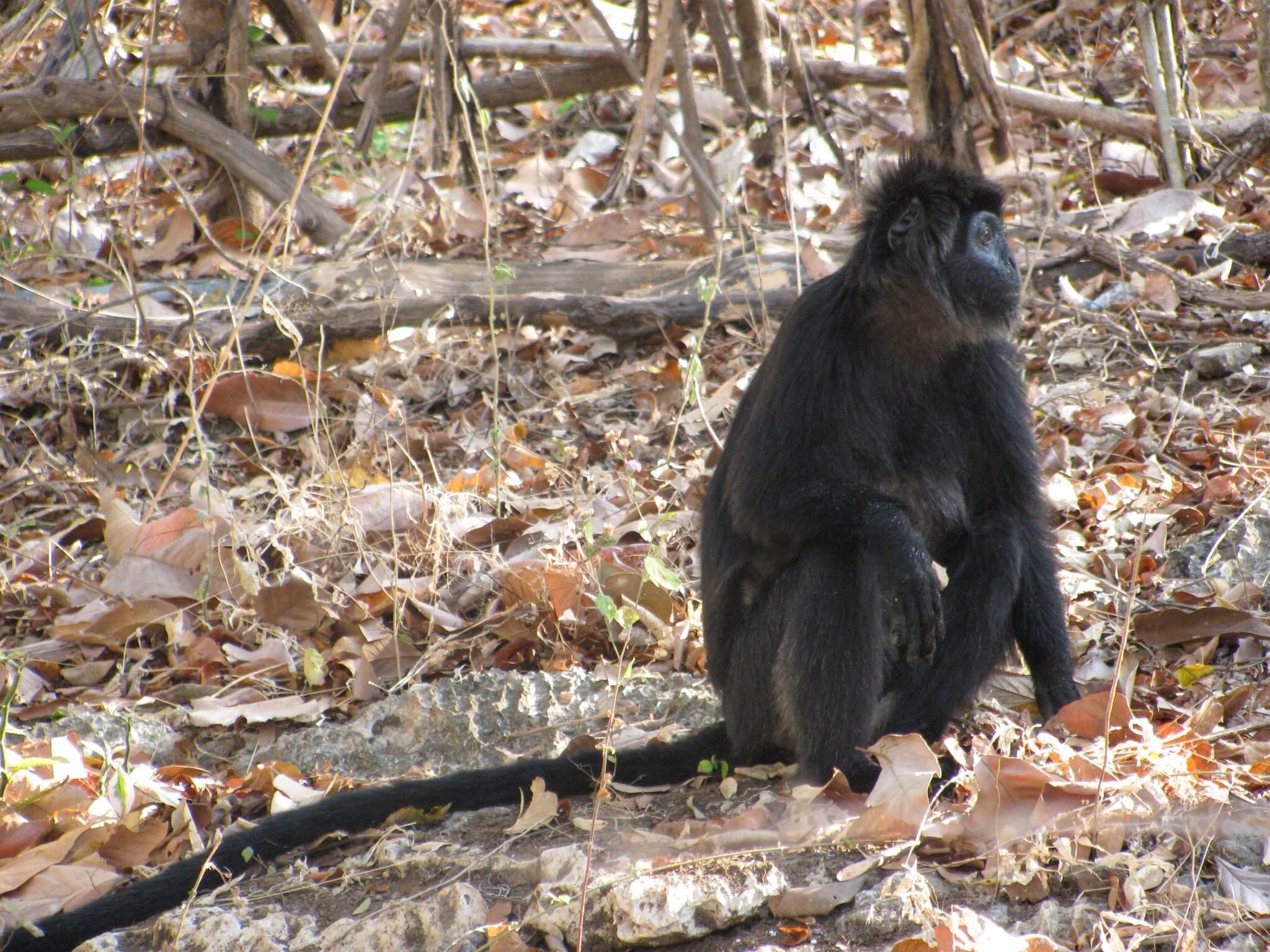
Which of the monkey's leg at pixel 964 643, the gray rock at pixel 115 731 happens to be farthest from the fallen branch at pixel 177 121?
the monkey's leg at pixel 964 643

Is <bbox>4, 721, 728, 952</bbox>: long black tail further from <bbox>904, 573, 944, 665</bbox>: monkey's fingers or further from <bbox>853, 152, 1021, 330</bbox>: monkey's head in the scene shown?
<bbox>853, 152, 1021, 330</bbox>: monkey's head

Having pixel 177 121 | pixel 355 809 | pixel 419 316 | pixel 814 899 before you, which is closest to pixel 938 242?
pixel 814 899

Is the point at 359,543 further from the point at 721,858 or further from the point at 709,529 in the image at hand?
the point at 721,858

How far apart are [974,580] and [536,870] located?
52.2 inches

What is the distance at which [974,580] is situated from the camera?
3207mm

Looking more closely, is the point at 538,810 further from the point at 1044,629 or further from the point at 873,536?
the point at 1044,629

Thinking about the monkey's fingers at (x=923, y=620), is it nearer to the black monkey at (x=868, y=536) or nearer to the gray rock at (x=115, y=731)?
the black monkey at (x=868, y=536)

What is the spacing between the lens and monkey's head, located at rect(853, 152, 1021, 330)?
3342mm

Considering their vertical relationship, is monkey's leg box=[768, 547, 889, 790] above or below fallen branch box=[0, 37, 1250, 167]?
below

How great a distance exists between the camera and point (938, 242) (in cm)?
340

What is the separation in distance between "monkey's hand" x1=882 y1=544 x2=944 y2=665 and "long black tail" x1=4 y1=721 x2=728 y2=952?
633mm

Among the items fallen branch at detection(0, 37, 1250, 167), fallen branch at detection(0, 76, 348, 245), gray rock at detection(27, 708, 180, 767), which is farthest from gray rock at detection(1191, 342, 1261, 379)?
gray rock at detection(27, 708, 180, 767)

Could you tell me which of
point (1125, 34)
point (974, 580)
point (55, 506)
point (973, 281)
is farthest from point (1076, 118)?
point (55, 506)

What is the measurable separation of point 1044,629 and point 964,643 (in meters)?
0.29
